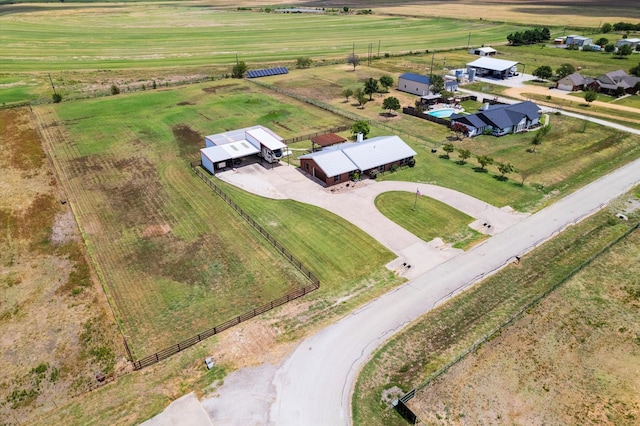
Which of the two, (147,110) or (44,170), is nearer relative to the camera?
(44,170)

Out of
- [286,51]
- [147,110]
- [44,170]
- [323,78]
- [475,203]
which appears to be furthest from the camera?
[286,51]

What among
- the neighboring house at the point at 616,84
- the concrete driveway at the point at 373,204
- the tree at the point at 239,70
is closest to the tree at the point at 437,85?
the neighboring house at the point at 616,84

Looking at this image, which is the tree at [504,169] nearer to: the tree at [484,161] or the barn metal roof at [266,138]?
the tree at [484,161]

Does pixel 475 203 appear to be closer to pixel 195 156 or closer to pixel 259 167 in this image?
pixel 259 167

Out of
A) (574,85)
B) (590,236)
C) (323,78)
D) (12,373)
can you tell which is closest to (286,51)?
(323,78)

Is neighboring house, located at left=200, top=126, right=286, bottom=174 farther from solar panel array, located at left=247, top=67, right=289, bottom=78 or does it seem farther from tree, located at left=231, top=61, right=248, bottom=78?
tree, located at left=231, top=61, right=248, bottom=78

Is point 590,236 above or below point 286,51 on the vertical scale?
below
